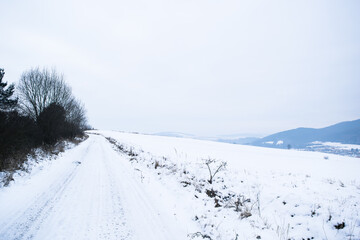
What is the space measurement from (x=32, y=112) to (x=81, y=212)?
26480 mm

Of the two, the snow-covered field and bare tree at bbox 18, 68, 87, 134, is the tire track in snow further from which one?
bare tree at bbox 18, 68, 87, 134

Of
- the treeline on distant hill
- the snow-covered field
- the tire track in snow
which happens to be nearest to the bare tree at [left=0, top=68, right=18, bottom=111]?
the treeline on distant hill

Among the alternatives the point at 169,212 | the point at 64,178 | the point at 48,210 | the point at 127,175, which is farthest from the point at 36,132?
the point at 169,212

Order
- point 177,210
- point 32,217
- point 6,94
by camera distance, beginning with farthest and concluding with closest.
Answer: point 6,94 < point 177,210 < point 32,217

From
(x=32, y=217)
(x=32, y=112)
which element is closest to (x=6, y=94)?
(x=32, y=112)

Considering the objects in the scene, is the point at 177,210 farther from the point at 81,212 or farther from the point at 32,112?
the point at 32,112

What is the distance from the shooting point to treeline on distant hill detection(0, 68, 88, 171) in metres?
8.20

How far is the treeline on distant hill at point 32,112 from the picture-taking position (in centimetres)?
820

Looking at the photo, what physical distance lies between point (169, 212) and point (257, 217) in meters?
2.64

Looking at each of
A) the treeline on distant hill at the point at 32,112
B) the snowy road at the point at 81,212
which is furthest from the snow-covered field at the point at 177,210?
the treeline on distant hill at the point at 32,112

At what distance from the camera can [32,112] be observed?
22.4 metres

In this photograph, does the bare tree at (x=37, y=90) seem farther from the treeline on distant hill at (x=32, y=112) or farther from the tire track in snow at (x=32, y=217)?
the tire track in snow at (x=32, y=217)

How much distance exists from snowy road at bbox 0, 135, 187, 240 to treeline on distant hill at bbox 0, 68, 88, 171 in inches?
118

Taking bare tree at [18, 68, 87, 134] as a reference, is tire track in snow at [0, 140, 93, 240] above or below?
below
